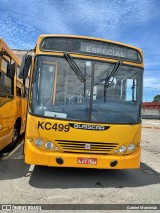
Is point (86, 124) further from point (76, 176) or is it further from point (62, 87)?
point (76, 176)

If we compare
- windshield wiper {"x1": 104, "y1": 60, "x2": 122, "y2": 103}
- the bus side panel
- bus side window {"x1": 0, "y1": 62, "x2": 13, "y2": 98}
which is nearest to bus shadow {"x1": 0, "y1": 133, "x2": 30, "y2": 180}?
the bus side panel

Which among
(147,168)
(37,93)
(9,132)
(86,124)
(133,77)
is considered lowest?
(147,168)

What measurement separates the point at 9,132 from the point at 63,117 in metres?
2.72

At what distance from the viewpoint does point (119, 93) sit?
18.9ft

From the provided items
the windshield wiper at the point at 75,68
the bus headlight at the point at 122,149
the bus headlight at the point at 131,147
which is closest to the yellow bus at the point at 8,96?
the windshield wiper at the point at 75,68

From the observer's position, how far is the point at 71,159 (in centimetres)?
514

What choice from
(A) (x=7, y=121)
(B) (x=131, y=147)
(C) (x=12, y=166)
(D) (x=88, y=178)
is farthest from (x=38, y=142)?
(A) (x=7, y=121)

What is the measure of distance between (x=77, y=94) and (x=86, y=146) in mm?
1113

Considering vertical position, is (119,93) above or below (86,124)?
above

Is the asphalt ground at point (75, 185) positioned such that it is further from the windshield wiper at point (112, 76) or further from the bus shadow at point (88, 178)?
the windshield wiper at point (112, 76)

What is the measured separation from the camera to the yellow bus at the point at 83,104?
5.18 m

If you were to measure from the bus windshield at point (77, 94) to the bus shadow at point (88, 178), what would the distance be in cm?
134

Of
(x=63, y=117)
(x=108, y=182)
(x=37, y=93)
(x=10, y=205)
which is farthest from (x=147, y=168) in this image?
(x=10, y=205)

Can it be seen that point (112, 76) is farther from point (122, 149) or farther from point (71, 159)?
point (71, 159)
